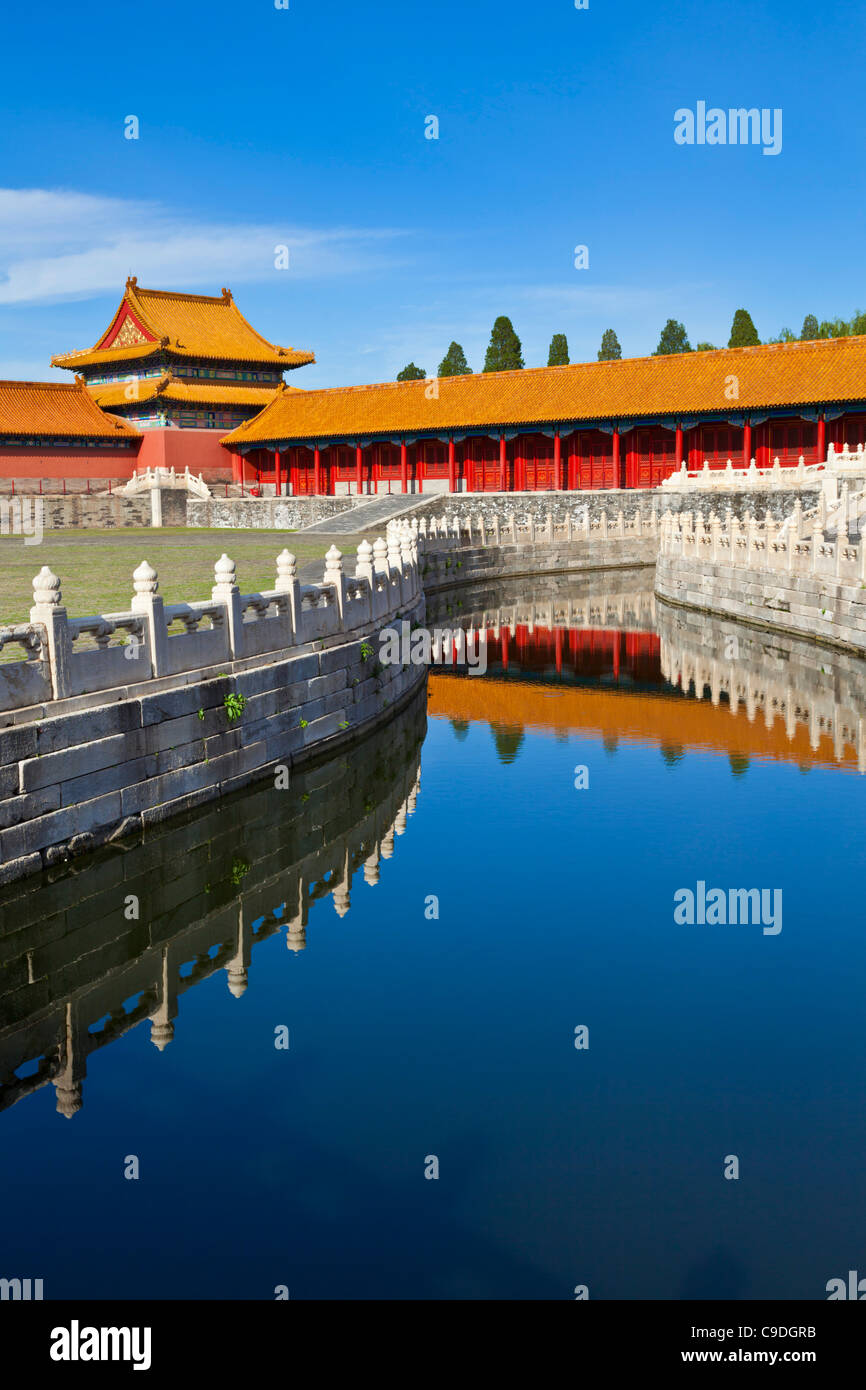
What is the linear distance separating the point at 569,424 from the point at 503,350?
24.3 meters

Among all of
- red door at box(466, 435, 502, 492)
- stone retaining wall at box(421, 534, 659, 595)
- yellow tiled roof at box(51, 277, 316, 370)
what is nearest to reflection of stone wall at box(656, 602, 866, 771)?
stone retaining wall at box(421, 534, 659, 595)

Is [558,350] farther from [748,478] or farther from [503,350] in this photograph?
[748,478]

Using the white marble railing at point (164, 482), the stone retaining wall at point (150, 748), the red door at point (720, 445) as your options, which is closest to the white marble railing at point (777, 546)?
the stone retaining wall at point (150, 748)

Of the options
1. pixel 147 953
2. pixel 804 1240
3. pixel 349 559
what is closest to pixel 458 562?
pixel 349 559

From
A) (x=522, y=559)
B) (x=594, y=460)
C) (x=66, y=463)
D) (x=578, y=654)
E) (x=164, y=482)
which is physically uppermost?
(x=66, y=463)

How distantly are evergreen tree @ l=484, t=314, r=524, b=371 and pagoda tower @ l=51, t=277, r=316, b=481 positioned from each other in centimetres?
1356

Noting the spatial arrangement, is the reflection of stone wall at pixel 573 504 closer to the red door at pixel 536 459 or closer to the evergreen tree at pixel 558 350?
the red door at pixel 536 459

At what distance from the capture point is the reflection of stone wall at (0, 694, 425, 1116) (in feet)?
27.3

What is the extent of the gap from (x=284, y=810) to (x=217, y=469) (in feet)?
145

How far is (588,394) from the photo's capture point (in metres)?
46.5

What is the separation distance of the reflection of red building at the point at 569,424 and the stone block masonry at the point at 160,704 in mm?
28525

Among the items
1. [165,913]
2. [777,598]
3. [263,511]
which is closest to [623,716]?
[777,598]

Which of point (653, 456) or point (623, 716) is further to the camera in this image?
point (653, 456)
